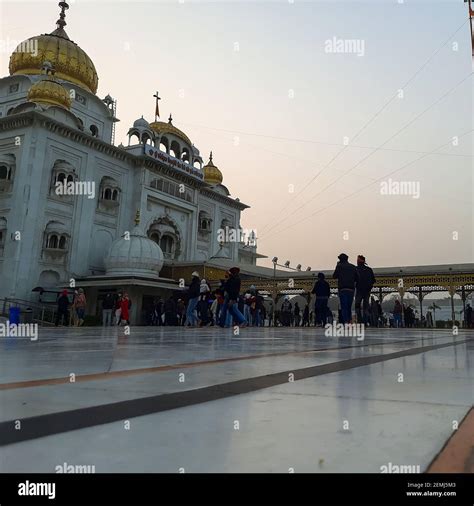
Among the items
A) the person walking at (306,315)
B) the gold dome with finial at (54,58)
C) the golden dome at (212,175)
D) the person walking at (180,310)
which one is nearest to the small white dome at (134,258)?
the person walking at (180,310)

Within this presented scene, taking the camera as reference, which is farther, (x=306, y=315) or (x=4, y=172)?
(x=4, y=172)

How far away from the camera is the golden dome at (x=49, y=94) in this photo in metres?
23.9

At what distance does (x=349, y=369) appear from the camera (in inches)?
92.7

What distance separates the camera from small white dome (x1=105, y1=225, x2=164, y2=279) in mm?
22812

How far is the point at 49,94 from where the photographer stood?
78.5 ft

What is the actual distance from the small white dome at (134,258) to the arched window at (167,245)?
4.55 m

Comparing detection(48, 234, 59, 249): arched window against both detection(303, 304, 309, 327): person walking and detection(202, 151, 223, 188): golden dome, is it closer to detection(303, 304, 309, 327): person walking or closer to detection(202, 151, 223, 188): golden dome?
detection(303, 304, 309, 327): person walking

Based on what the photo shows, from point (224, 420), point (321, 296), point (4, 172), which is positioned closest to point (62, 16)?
point (4, 172)

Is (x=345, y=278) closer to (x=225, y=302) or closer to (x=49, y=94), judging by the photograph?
(x=225, y=302)

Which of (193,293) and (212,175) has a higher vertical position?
(212,175)

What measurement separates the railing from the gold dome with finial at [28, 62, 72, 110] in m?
10.9

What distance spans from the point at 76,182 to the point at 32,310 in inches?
296
